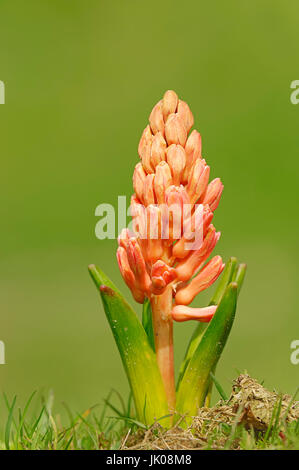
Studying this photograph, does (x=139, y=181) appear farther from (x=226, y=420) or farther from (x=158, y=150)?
(x=226, y=420)

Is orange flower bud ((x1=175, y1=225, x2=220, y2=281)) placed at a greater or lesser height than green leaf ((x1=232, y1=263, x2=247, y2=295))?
greater

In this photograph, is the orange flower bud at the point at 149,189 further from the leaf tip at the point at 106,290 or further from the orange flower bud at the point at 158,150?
the leaf tip at the point at 106,290

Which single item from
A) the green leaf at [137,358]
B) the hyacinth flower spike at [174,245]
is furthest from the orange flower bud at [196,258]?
the green leaf at [137,358]

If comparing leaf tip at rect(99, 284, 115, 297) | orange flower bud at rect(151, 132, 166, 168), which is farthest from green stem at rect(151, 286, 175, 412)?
orange flower bud at rect(151, 132, 166, 168)

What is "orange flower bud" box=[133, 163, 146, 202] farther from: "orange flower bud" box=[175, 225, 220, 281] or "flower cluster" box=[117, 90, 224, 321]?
"orange flower bud" box=[175, 225, 220, 281]

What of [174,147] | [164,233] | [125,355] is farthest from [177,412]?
[174,147]

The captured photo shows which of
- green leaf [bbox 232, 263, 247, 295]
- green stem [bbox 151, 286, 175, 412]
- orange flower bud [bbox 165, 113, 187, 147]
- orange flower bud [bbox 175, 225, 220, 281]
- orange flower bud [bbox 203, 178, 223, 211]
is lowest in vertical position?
green stem [bbox 151, 286, 175, 412]

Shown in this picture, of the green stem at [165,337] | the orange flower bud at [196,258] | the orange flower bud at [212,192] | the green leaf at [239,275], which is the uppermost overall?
the orange flower bud at [212,192]
